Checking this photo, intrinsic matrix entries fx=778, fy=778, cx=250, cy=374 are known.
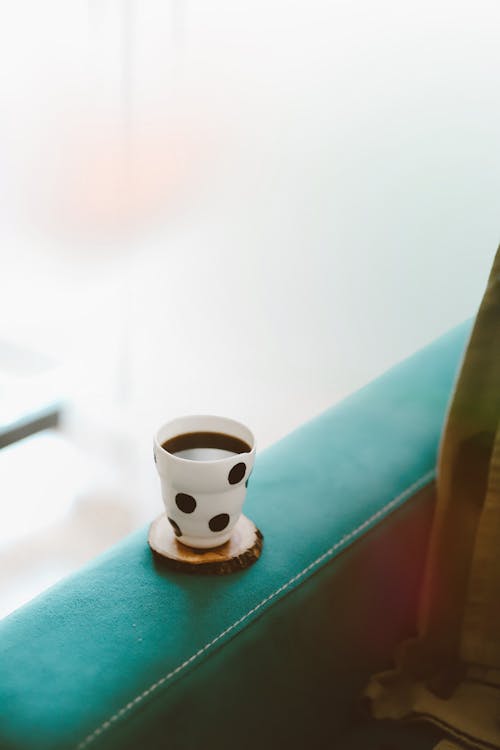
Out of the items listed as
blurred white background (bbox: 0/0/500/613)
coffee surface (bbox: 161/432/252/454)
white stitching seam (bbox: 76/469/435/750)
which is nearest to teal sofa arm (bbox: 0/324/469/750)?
white stitching seam (bbox: 76/469/435/750)

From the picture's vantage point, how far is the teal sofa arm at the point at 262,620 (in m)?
0.65

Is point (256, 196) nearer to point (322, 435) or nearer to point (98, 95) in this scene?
point (98, 95)

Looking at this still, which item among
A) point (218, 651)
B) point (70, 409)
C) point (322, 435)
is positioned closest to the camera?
point (218, 651)

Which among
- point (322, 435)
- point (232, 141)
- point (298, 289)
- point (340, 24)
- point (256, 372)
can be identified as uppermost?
point (340, 24)

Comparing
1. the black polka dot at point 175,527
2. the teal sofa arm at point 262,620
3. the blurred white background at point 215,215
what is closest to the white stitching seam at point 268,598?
the teal sofa arm at point 262,620

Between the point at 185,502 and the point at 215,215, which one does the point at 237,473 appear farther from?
the point at 215,215

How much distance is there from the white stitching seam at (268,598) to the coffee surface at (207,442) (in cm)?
14

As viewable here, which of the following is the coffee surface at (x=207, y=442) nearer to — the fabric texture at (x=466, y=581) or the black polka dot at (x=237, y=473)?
the black polka dot at (x=237, y=473)

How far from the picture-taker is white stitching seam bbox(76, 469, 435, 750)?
2.04ft

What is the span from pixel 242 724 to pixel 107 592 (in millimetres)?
178

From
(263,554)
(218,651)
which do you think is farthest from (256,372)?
(218,651)

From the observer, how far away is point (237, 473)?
750 millimetres

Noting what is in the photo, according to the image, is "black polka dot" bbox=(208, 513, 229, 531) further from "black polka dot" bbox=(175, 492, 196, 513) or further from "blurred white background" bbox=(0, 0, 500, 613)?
"blurred white background" bbox=(0, 0, 500, 613)

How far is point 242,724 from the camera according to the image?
0.73m
